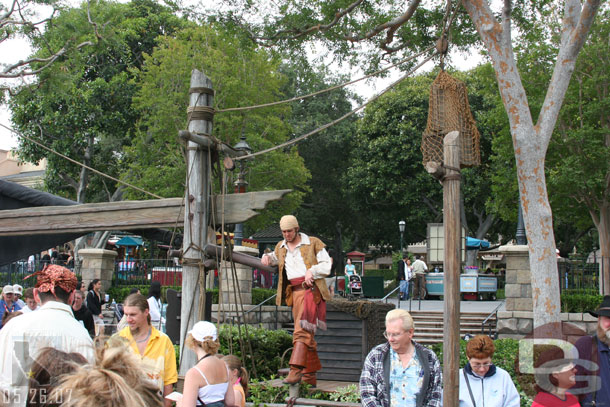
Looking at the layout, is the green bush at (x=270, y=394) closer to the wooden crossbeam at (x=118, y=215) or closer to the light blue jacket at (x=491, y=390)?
the wooden crossbeam at (x=118, y=215)

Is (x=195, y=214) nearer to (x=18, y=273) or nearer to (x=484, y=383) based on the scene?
(x=484, y=383)

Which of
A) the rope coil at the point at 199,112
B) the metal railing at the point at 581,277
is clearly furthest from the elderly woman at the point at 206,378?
the metal railing at the point at 581,277

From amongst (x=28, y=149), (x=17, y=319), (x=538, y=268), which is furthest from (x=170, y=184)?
(x=17, y=319)

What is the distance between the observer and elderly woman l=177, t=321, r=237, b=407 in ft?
14.7

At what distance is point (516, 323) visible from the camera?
14.5 metres

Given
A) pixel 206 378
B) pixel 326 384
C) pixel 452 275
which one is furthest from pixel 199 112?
pixel 326 384

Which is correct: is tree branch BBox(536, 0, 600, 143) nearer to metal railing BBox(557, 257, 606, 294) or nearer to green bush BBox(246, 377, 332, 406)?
green bush BBox(246, 377, 332, 406)

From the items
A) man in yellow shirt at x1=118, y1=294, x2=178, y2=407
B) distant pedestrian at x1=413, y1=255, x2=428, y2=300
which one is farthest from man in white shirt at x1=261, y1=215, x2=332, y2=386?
distant pedestrian at x1=413, y1=255, x2=428, y2=300

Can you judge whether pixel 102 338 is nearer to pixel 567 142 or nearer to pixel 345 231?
pixel 567 142

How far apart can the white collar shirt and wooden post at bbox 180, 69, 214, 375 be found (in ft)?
11.2

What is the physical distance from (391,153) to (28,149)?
17.6 metres

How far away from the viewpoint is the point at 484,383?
193 inches

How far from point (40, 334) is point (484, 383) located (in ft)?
10.5

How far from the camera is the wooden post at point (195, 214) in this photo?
7.29m
